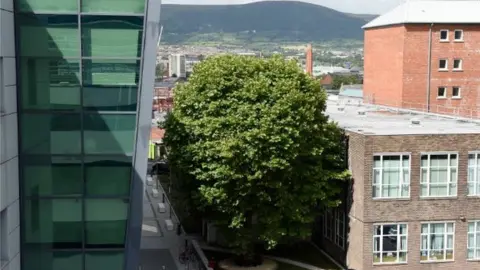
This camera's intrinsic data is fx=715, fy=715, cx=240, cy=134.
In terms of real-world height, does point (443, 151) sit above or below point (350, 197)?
above

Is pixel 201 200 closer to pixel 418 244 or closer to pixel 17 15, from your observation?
pixel 418 244

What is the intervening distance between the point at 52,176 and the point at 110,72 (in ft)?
11.4

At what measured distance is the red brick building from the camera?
60.1 m

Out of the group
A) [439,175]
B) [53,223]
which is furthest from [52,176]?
[439,175]

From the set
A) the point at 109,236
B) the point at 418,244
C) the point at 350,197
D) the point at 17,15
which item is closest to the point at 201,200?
the point at 350,197

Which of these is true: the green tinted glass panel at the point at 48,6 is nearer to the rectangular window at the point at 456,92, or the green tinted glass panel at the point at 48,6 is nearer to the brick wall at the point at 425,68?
the brick wall at the point at 425,68

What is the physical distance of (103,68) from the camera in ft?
67.4

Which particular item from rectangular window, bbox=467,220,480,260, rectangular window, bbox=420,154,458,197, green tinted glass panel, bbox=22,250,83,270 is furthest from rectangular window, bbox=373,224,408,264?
green tinted glass panel, bbox=22,250,83,270

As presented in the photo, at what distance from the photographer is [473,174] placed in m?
36.0

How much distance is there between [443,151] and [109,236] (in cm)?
1990

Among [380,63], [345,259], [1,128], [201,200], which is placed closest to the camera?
[1,128]

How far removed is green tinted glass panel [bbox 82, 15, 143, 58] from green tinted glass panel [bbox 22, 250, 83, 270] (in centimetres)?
592

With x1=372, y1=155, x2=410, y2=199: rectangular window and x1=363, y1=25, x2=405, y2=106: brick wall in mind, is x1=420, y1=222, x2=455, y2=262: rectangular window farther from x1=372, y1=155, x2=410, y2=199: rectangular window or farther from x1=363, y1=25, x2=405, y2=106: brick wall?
x1=363, y1=25, x2=405, y2=106: brick wall

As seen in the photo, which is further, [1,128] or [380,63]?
[380,63]
